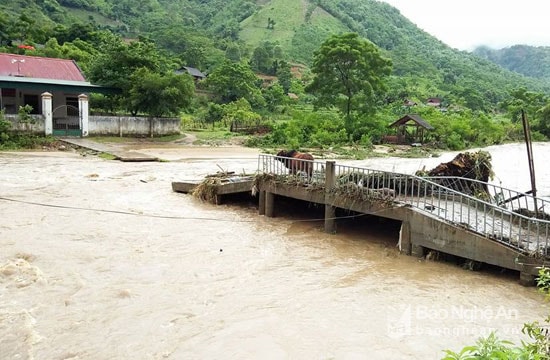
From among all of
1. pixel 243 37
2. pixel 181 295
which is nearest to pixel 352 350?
pixel 181 295

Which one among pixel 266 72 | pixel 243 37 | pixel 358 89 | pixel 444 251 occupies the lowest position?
pixel 444 251

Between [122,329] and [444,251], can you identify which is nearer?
[122,329]

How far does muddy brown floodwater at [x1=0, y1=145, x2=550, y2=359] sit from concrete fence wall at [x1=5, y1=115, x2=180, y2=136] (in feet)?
51.8

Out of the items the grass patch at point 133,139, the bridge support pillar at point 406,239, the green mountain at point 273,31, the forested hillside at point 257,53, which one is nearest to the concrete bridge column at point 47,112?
the grass patch at point 133,139

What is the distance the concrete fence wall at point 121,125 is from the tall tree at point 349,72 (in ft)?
43.8

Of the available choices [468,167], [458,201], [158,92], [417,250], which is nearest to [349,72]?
[158,92]

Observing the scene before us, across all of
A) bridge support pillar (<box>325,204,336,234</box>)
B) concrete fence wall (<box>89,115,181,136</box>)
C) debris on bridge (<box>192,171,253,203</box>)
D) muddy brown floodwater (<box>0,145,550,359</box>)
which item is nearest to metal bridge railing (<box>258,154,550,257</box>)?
bridge support pillar (<box>325,204,336,234</box>)

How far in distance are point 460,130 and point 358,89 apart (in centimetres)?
1219

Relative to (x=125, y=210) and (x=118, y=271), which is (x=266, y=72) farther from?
(x=118, y=271)

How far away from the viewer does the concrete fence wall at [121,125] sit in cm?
2962

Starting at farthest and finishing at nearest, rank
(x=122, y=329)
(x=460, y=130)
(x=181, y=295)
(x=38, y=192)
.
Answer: (x=460, y=130) < (x=38, y=192) < (x=181, y=295) < (x=122, y=329)

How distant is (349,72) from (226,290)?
3498 cm

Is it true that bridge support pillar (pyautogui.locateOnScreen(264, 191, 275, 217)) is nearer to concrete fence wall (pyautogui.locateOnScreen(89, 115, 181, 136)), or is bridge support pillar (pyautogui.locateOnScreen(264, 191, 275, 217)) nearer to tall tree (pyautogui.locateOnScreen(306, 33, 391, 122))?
concrete fence wall (pyautogui.locateOnScreen(89, 115, 181, 136))

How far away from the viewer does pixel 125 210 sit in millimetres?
15070
